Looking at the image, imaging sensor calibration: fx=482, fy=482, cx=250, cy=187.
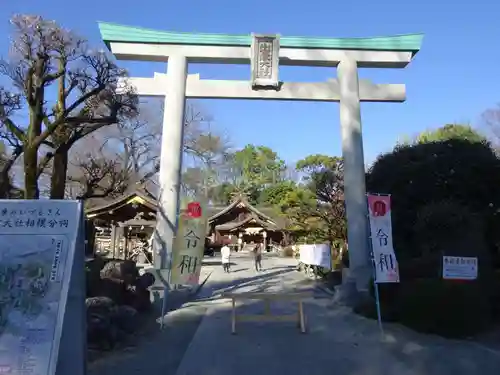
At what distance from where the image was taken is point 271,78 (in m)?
15.2

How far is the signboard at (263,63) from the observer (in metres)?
15.2

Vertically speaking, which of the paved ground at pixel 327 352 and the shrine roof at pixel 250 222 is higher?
the shrine roof at pixel 250 222

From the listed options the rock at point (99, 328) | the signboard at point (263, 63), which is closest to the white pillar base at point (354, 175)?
the signboard at point (263, 63)

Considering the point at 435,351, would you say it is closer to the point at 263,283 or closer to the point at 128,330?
the point at 128,330

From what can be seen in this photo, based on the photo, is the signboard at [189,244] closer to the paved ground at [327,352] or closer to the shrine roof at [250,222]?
the paved ground at [327,352]

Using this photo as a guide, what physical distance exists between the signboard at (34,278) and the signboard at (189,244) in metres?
5.68

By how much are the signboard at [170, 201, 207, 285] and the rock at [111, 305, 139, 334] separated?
1583 mm

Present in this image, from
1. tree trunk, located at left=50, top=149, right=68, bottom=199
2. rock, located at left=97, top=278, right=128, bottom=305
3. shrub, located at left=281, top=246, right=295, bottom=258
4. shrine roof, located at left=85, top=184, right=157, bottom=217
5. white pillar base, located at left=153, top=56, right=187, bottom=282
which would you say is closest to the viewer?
rock, located at left=97, top=278, right=128, bottom=305

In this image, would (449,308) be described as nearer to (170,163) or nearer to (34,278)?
(34,278)

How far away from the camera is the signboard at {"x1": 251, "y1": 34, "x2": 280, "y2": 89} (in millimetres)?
15164

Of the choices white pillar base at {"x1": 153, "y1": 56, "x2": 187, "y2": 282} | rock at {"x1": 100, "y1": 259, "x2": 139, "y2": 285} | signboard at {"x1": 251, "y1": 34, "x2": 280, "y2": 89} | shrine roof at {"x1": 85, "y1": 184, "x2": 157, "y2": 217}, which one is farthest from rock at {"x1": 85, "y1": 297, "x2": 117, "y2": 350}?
shrine roof at {"x1": 85, "y1": 184, "x2": 157, "y2": 217}

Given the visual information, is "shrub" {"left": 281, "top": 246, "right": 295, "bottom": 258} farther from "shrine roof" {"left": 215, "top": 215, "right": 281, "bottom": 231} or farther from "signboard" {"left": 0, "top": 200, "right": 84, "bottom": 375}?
"signboard" {"left": 0, "top": 200, "right": 84, "bottom": 375}

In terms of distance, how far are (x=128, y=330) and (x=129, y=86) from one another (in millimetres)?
7500

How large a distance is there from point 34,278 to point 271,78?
1193 cm
